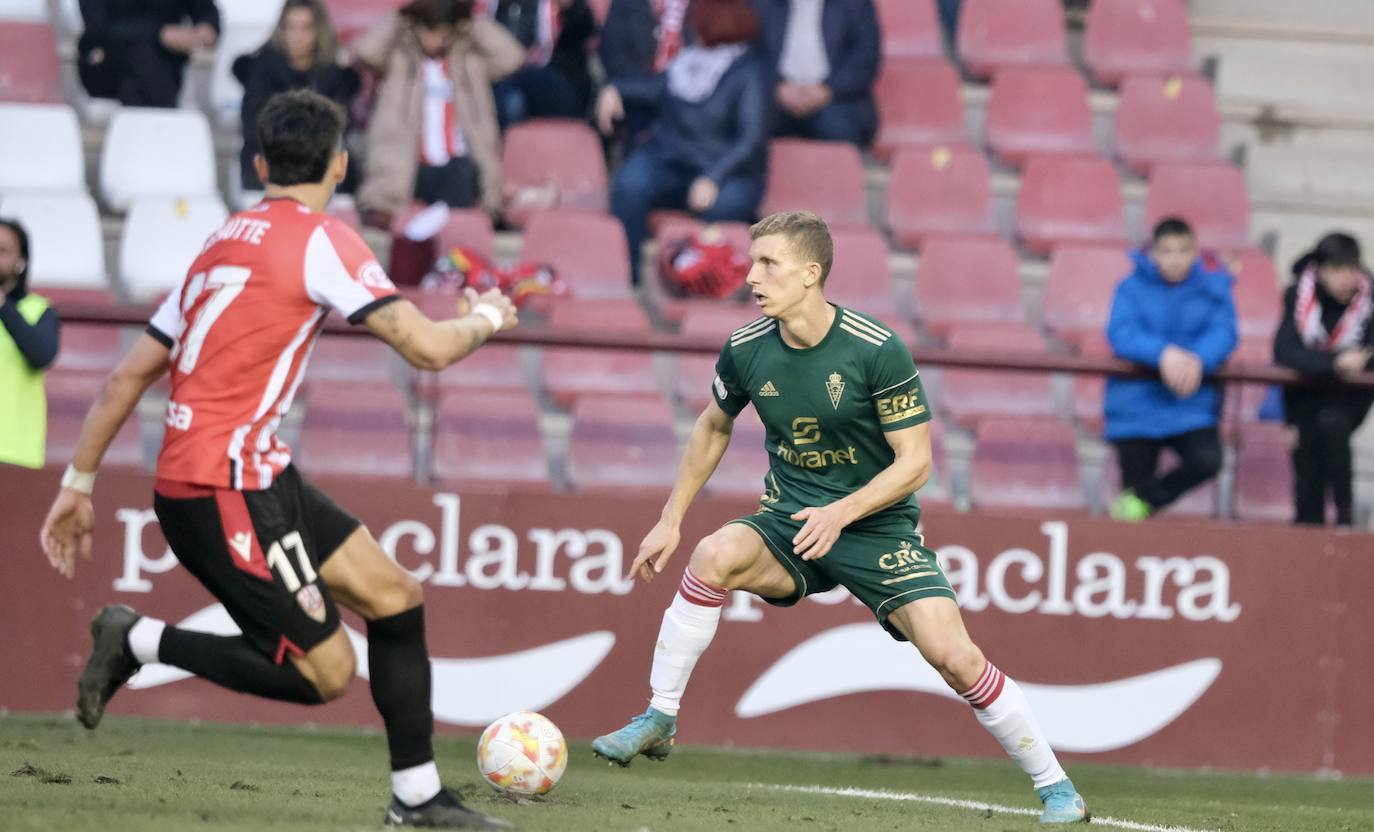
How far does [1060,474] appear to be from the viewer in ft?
28.7

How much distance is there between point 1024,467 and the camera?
8.78 metres

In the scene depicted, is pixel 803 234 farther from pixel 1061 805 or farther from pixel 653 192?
pixel 653 192

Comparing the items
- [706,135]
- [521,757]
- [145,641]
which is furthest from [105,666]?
[706,135]

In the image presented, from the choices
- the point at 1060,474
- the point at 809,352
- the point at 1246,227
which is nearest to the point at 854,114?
the point at 1246,227

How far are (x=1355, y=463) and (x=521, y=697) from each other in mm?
4150

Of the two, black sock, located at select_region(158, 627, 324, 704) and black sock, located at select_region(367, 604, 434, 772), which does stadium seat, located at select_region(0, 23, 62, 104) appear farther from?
black sock, located at select_region(367, 604, 434, 772)

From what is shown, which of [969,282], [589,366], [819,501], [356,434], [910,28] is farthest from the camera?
[910,28]

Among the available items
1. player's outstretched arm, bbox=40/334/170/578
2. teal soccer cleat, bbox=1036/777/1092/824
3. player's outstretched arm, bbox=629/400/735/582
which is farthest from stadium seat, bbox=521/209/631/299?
player's outstretched arm, bbox=40/334/170/578

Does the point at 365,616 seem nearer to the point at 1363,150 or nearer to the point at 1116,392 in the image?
the point at 1116,392

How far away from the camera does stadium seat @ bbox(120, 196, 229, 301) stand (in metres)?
9.42

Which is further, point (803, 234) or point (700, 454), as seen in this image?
point (700, 454)

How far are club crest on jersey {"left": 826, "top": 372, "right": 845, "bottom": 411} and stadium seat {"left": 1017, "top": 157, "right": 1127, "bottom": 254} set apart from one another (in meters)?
5.65

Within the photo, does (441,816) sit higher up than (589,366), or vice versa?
(589,366)

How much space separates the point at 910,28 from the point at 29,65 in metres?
5.53
